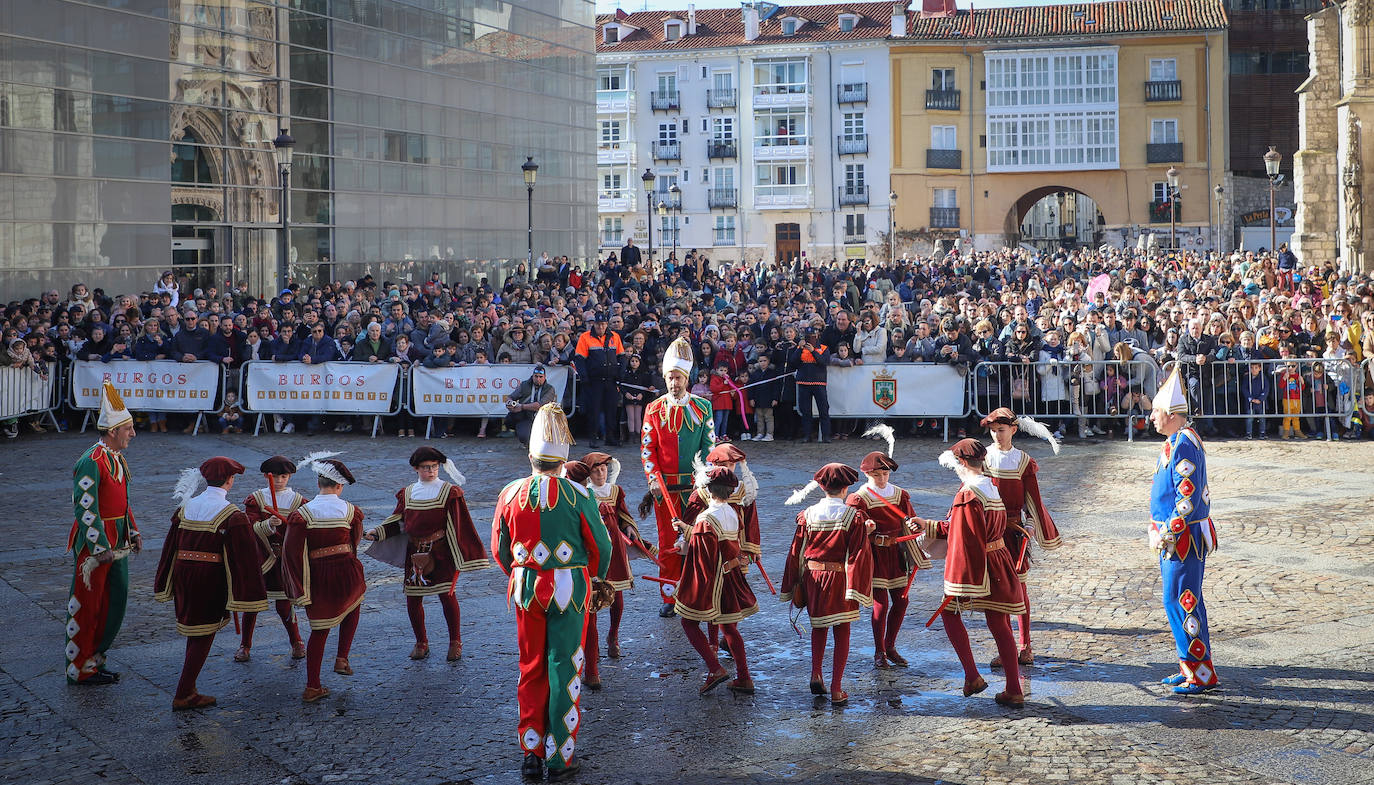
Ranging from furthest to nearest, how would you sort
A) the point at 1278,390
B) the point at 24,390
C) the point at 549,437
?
the point at 24,390 → the point at 1278,390 → the point at 549,437

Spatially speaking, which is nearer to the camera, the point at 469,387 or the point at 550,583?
the point at 550,583

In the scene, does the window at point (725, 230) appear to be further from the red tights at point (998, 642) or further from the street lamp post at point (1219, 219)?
the red tights at point (998, 642)

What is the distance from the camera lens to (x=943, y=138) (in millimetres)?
Answer: 65500

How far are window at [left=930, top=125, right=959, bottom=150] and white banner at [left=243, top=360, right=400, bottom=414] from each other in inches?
1943

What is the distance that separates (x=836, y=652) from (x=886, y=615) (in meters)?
0.83

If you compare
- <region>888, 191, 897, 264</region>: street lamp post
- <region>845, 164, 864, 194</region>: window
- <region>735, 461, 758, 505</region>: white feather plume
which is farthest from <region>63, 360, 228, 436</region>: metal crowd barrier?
<region>845, 164, 864, 194</region>: window

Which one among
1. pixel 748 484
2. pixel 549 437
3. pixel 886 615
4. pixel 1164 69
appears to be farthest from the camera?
pixel 1164 69

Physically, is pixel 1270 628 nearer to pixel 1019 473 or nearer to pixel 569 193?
pixel 1019 473

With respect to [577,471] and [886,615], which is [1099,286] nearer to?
[886,615]

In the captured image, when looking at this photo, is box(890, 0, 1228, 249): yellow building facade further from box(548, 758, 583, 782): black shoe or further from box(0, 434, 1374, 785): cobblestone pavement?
box(548, 758, 583, 782): black shoe

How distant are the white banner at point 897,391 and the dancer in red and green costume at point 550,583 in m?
12.4

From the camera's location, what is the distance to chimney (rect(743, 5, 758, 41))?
67.3 metres

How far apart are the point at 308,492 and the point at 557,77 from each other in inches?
1214

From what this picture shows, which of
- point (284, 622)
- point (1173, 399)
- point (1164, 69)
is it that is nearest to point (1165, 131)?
point (1164, 69)
